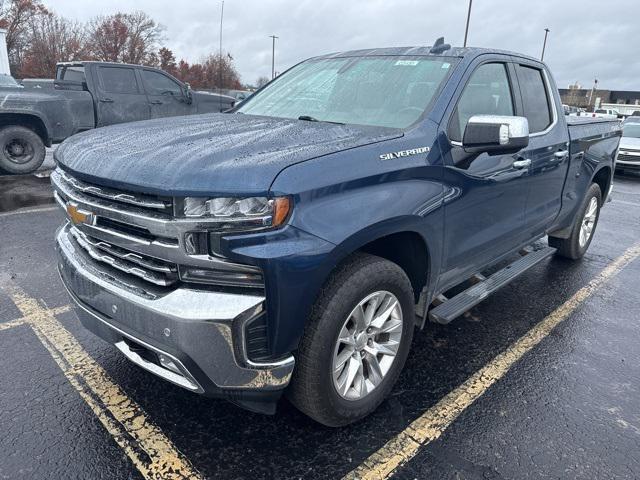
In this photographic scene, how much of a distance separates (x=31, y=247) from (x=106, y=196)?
139 inches

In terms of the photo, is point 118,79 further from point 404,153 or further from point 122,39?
point 122,39

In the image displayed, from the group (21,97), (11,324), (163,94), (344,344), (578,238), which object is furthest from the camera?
(163,94)

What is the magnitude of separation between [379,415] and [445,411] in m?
0.37

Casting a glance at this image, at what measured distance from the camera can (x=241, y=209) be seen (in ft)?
6.38

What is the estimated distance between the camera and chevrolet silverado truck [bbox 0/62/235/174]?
8406mm

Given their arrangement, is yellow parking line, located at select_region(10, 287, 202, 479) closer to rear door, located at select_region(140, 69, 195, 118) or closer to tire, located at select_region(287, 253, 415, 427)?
tire, located at select_region(287, 253, 415, 427)

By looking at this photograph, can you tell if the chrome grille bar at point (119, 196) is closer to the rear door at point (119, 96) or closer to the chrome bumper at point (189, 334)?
the chrome bumper at point (189, 334)

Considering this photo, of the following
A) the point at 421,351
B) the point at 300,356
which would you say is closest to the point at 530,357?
the point at 421,351

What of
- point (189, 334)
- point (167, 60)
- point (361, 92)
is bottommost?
point (189, 334)

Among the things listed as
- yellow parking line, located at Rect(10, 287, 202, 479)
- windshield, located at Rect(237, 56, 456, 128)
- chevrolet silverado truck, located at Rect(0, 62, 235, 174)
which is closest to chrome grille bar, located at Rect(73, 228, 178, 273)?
yellow parking line, located at Rect(10, 287, 202, 479)

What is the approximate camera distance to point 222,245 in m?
1.92

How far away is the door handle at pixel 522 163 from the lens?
3.36m

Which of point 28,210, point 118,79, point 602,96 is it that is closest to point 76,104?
point 118,79

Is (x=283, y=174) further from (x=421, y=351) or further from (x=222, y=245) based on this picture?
(x=421, y=351)
